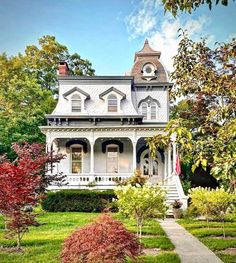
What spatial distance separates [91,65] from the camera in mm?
41281

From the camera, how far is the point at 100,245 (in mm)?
4984

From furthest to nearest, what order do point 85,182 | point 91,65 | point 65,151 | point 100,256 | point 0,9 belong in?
1. point 91,65
2. point 65,151
3. point 85,182
4. point 0,9
5. point 100,256

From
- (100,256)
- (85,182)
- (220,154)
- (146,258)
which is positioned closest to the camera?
(220,154)

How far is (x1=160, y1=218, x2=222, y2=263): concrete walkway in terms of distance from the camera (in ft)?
25.5

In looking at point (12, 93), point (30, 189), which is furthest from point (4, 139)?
point (30, 189)

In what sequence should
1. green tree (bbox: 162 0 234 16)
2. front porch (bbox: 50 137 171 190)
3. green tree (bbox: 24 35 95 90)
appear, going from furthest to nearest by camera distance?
green tree (bbox: 24 35 95 90)
front porch (bbox: 50 137 171 190)
green tree (bbox: 162 0 234 16)

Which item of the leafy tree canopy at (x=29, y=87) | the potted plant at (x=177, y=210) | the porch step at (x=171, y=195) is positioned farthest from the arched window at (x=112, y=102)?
the potted plant at (x=177, y=210)

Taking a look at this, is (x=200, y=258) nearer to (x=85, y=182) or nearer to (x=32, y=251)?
(x=32, y=251)

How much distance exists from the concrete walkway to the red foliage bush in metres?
2.83

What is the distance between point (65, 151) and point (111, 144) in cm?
316

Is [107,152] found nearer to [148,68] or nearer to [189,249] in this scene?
[148,68]

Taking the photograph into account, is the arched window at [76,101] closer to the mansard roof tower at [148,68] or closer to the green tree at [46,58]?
the mansard roof tower at [148,68]

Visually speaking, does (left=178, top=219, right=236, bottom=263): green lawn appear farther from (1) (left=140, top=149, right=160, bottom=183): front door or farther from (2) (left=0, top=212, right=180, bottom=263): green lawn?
(1) (left=140, top=149, right=160, bottom=183): front door

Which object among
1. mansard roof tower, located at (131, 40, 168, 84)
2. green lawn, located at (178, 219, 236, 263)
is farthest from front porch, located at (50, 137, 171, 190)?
green lawn, located at (178, 219, 236, 263)
